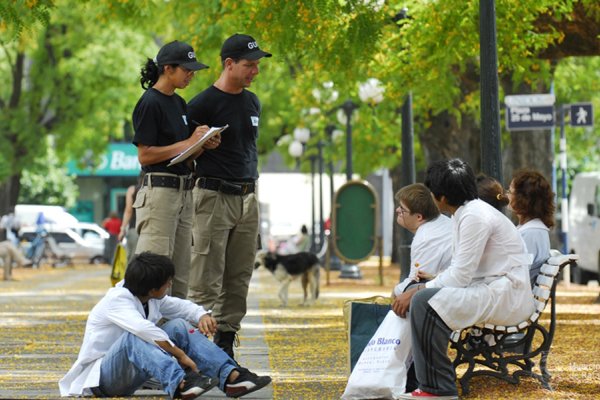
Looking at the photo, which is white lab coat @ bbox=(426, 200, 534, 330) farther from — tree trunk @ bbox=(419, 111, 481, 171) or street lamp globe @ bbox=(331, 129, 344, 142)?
street lamp globe @ bbox=(331, 129, 344, 142)

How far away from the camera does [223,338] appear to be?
10422 mm

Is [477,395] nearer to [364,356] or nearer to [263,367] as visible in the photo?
[364,356]

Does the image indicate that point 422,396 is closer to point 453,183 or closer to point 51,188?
point 453,183

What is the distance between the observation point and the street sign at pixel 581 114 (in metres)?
23.8

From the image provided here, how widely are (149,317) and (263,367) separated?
2.54 m

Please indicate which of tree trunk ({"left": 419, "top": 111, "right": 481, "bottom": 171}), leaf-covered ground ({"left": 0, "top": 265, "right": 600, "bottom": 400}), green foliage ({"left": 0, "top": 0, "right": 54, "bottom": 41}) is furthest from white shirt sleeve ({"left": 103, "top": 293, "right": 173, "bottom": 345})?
tree trunk ({"left": 419, "top": 111, "right": 481, "bottom": 171})

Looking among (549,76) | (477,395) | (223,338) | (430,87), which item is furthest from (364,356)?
(549,76)

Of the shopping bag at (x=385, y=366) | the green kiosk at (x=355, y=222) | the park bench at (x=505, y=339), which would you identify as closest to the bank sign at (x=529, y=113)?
the green kiosk at (x=355, y=222)

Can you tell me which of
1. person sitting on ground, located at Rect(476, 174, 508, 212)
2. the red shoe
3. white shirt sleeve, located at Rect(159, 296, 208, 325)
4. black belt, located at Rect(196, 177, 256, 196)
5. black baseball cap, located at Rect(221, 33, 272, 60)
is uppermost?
black baseball cap, located at Rect(221, 33, 272, 60)

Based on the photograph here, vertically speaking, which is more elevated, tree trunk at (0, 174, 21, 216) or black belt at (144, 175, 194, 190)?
black belt at (144, 175, 194, 190)

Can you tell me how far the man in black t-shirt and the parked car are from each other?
36.7 metres

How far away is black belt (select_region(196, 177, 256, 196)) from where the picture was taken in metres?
10.3

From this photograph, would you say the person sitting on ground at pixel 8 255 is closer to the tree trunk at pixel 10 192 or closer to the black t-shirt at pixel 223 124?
the tree trunk at pixel 10 192

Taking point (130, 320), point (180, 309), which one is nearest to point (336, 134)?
point (180, 309)
